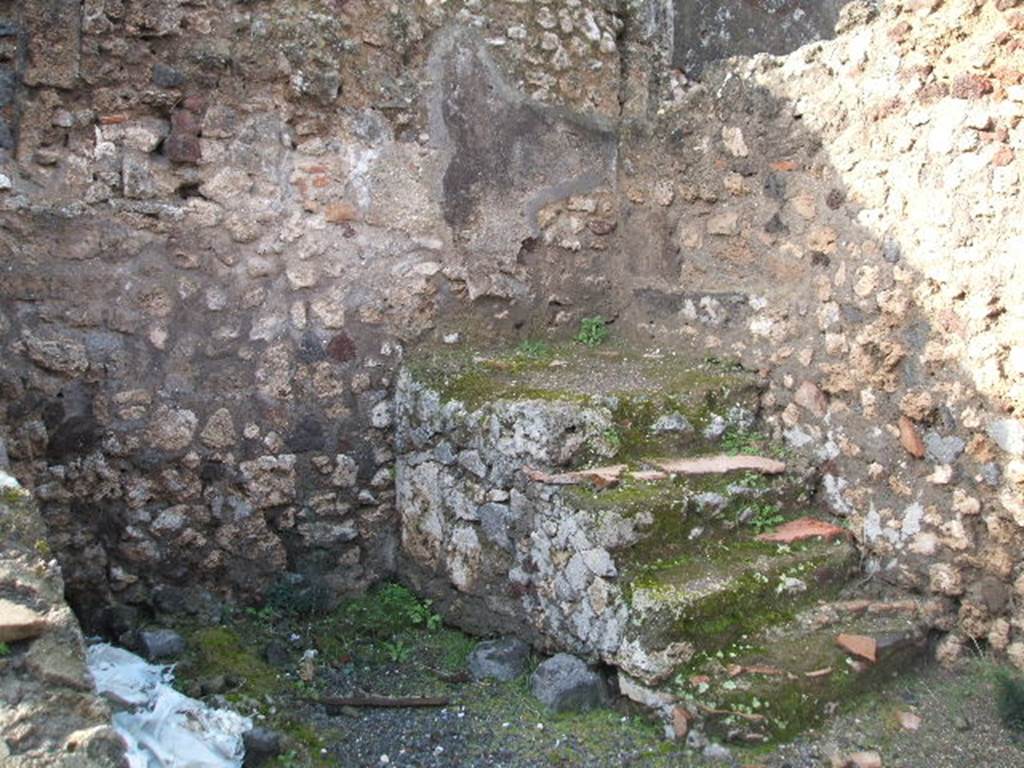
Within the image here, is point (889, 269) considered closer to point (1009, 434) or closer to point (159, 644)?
point (1009, 434)

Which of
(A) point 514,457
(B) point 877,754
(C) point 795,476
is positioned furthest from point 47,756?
(C) point 795,476

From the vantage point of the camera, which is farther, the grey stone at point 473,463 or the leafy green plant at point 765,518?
the grey stone at point 473,463

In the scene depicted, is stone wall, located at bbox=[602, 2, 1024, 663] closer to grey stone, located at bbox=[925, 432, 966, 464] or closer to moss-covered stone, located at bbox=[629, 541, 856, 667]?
grey stone, located at bbox=[925, 432, 966, 464]

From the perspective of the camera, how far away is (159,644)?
365 cm

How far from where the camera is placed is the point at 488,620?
3.88 meters

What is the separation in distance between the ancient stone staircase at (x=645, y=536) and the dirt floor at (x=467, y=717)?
10 centimetres

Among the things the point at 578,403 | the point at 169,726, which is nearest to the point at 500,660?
the point at 578,403

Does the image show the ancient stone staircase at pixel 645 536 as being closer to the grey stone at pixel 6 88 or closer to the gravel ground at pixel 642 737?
the gravel ground at pixel 642 737

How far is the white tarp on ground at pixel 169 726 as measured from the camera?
2.84 metres

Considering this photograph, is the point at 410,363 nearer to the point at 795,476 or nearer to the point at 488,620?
the point at 488,620

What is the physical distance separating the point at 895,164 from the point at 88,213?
2.85 meters

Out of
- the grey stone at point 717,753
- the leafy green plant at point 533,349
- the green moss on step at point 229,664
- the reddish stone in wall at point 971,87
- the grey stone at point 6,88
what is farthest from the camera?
the leafy green plant at point 533,349

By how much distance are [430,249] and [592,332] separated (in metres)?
0.83

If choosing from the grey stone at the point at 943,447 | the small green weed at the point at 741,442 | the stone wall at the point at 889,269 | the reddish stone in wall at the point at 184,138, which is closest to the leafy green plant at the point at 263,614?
the reddish stone in wall at the point at 184,138
